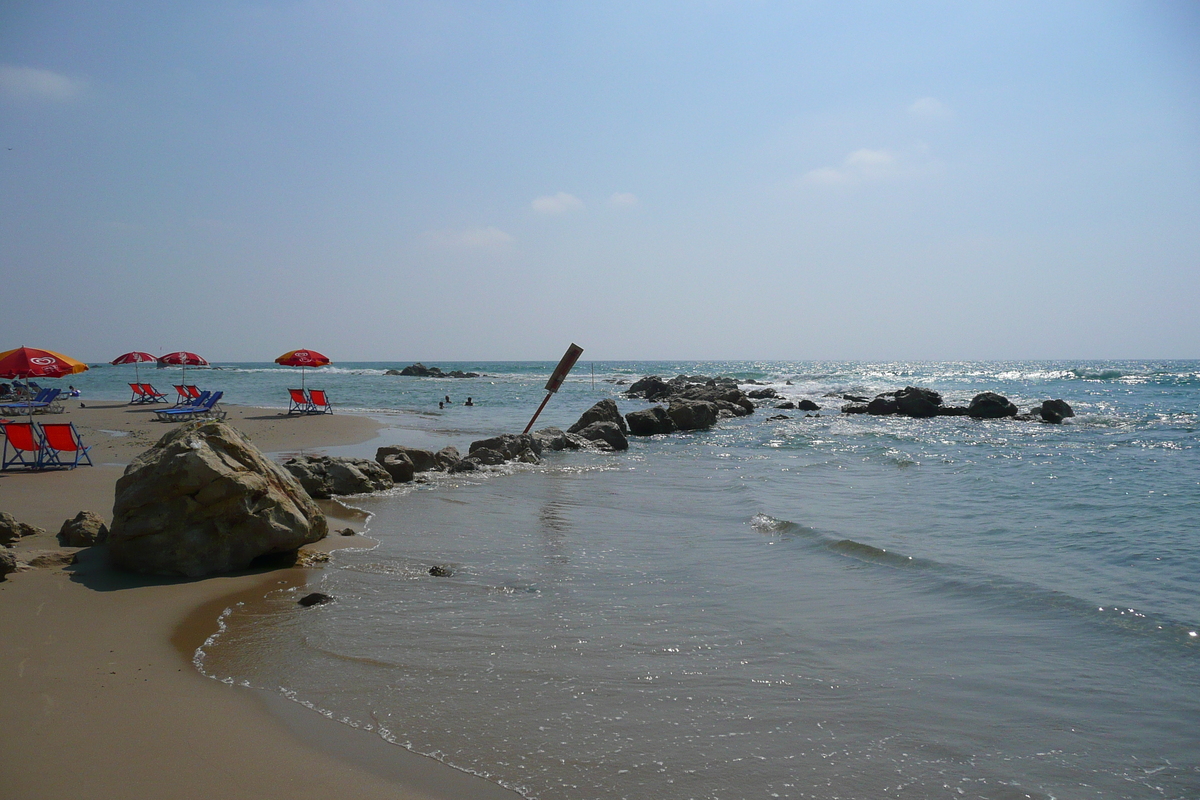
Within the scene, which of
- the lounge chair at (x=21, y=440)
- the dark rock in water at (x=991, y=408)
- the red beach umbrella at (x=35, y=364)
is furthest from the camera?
the dark rock in water at (x=991, y=408)

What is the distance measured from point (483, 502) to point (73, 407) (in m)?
24.9

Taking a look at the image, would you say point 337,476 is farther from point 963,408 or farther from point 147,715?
point 963,408

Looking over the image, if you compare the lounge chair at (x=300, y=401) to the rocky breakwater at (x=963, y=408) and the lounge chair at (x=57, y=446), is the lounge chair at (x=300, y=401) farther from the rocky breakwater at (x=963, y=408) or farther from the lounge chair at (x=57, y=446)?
the rocky breakwater at (x=963, y=408)

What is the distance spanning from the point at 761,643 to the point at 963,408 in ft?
92.4

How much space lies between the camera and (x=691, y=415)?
2311 cm

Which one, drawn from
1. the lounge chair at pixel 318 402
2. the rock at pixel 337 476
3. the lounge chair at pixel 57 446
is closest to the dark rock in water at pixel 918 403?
the lounge chair at pixel 318 402

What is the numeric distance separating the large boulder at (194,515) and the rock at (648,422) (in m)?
15.6

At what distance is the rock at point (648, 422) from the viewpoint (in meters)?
21.2

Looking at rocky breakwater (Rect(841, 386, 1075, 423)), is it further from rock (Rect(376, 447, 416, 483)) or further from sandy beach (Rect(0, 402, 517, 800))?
sandy beach (Rect(0, 402, 517, 800))

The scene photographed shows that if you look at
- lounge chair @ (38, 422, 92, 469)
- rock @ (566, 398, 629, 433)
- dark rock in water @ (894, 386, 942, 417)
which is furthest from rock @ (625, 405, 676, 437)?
lounge chair @ (38, 422, 92, 469)

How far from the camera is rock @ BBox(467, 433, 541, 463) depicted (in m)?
13.8

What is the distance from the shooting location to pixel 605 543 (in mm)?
7555

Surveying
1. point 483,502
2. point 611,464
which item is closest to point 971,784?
point 483,502

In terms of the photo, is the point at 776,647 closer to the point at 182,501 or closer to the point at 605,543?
the point at 605,543
